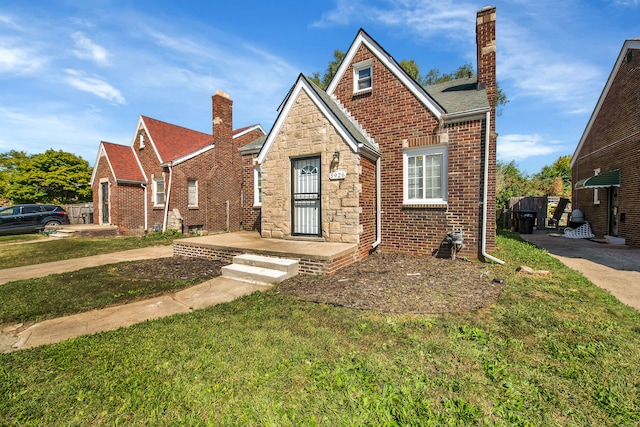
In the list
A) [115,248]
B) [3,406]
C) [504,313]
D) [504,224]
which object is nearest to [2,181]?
[115,248]

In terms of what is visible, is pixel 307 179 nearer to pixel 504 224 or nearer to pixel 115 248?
pixel 115 248

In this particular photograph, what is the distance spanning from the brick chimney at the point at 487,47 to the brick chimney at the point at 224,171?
12.1 m

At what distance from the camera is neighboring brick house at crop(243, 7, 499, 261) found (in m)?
7.49

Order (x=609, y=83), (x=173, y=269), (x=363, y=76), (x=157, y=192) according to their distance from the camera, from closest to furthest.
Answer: (x=173, y=269)
(x=363, y=76)
(x=609, y=83)
(x=157, y=192)

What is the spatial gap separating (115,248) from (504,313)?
42.6 feet

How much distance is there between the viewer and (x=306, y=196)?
853cm

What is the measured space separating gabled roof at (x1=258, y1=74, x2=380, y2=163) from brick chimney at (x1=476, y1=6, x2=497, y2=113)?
3.90m

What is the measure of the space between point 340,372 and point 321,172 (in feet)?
19.4

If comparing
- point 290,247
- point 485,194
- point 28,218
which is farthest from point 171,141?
point 485,194

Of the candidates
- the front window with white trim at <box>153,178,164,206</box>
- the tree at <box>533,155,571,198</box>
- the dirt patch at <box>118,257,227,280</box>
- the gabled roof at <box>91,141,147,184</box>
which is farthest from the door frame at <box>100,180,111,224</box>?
the tree at <box>533,155,571,198</box>

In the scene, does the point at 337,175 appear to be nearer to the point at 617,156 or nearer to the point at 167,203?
the point at 167,203

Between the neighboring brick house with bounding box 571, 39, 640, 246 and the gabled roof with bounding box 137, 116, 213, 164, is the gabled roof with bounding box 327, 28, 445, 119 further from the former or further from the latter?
the gabled roof with bounding box 137, 116, 213, 164

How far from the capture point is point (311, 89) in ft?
26.6

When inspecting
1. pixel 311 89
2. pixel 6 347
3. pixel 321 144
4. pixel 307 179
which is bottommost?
pixel 6 347
